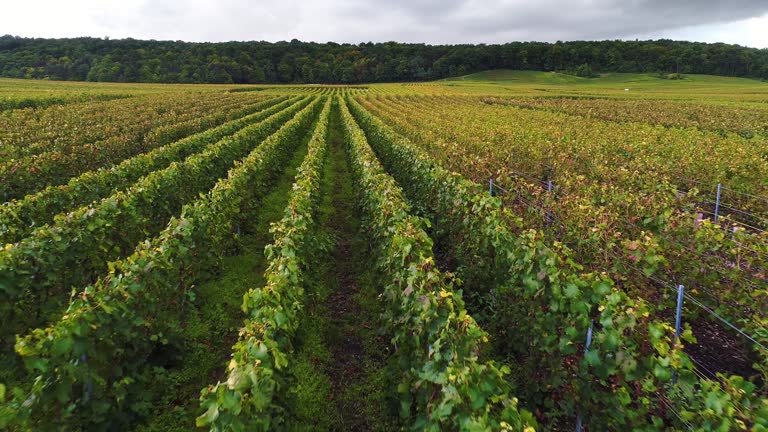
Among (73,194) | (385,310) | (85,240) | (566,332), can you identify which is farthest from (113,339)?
(73,194)

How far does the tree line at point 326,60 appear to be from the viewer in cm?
11400

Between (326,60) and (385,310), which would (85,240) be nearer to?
(385,310)

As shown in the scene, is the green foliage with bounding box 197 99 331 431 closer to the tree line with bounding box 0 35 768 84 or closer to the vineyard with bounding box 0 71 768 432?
the vineyard with bounding box 0 71 768 432

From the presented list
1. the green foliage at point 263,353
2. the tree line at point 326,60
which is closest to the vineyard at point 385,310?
the green foliage at point 263,353

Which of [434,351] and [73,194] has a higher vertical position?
[73,194]

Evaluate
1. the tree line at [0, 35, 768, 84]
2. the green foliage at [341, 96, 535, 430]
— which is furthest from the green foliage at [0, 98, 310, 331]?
the tree line at [0, 35, 768, 84]

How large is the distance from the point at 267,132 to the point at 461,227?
1951 centimetres

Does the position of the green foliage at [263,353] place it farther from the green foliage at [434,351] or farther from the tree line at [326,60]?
the tree line at [326,60]

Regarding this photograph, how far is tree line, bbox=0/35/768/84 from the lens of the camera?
114m

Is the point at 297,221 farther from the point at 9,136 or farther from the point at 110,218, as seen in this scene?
the point at 9,136

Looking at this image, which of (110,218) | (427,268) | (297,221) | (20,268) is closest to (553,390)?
(427,268)

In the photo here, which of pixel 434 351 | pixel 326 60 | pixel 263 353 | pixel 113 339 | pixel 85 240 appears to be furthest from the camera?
pixel 326 60

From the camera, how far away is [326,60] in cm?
14675

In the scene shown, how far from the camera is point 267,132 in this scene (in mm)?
24844
